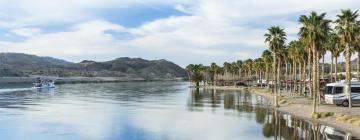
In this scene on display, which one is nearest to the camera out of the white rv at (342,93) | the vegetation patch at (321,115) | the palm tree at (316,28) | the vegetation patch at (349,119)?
the vegetation patch at (349,119)

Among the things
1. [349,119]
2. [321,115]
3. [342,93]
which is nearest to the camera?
[349,119]

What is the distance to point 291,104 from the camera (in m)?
80.3

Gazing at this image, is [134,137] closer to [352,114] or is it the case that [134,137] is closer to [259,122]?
[259,122]

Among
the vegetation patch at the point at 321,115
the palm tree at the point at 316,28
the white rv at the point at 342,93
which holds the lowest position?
the vegetation patch at the point at 321,115

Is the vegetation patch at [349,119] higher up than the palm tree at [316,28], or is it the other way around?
the palm tree at [316,28]

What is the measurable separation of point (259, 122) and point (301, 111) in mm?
12574

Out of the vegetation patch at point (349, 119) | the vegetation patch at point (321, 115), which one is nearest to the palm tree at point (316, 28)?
the vegetation patch at point (321, 115)

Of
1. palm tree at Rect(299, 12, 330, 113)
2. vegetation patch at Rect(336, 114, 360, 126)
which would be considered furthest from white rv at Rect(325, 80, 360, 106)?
vegetation patch at Rect(336, 114, 360, 126)

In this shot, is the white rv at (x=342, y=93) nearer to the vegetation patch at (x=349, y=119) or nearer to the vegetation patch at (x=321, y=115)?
the vegetation patch at (x=321, y=115)

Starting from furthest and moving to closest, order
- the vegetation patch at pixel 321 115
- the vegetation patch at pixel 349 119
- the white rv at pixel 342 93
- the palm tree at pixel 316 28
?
the white rv at pixel 342 93, the palm tree at pixel 316 28, the vegetation patch at pixel 321 115, the vegetation patch at pixel 349 119

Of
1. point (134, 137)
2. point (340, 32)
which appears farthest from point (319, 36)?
point (134, 137)

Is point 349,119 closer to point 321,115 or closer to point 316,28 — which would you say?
point 321,115

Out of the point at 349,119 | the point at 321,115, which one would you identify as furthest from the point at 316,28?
the point at 349,119

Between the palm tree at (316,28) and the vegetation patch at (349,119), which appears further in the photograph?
the palm tree at (316,28)
